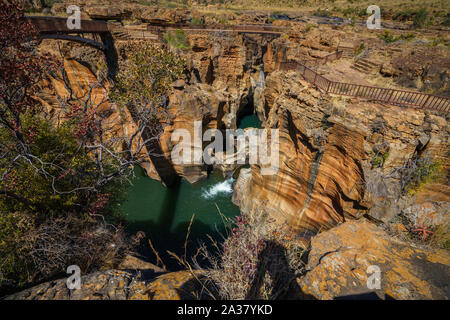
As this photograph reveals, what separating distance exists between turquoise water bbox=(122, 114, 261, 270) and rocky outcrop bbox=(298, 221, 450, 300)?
8079mm

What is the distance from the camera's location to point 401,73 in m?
10.8

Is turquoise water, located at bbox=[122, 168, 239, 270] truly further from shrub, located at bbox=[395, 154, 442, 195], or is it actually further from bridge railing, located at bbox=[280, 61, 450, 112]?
shrub, located at bbox=[395, 154, 442, 195]

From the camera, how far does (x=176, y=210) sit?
45.6 ft

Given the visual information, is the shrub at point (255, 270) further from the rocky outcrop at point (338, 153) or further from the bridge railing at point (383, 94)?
the bridge railing at point (383, 94)

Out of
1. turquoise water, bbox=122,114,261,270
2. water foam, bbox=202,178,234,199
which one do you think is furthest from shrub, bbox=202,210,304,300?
water foam, bbox=202,178,234,199

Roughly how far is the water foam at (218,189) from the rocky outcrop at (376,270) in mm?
11407

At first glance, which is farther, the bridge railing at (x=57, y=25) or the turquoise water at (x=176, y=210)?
the turquoise water at (x=176, y=210)

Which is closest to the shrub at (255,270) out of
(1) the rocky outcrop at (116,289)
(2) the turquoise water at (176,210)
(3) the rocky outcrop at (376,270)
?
(3) the rocky outcrop at (376,270)

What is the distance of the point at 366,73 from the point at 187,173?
Answer: 14209 mm

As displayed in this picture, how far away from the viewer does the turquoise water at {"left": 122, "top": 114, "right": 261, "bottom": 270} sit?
12.1 m

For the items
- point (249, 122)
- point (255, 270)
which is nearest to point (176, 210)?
point (255, 270)

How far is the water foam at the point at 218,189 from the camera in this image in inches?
600

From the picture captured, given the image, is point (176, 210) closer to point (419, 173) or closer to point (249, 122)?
point (419, 173)
